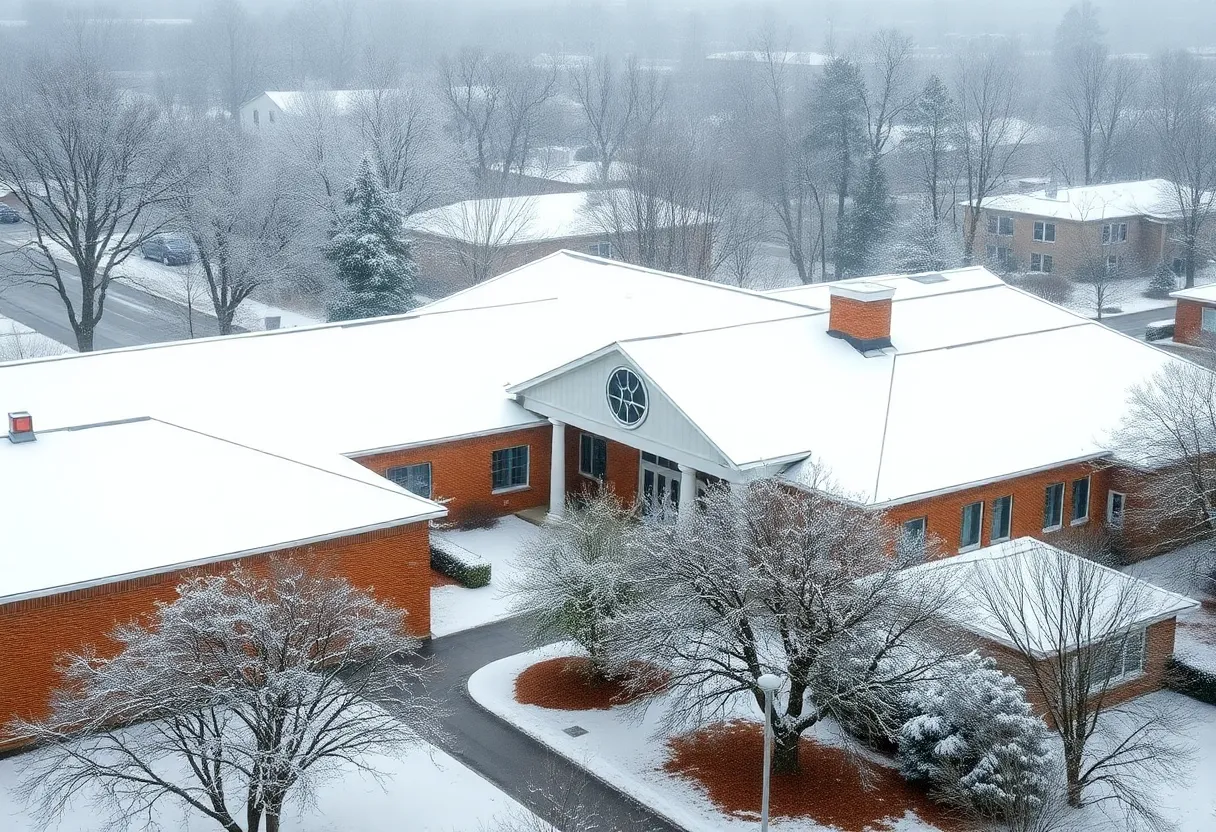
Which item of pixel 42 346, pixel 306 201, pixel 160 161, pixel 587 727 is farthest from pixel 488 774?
pixel 306 201

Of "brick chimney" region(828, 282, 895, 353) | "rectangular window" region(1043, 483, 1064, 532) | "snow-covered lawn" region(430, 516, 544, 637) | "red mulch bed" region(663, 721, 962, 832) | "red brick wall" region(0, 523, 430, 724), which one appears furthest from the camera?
"brick chimney" region(828, 282, 895, 353)

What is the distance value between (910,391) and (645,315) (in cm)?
939

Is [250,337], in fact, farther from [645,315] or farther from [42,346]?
[42,346]

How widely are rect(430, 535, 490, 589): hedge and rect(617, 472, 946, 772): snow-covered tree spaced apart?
843cm

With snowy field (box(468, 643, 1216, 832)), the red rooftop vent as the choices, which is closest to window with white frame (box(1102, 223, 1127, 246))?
snowy field (box(468, 643, 1216, 832))

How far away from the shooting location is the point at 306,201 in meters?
62.0

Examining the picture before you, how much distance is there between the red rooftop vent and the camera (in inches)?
1029

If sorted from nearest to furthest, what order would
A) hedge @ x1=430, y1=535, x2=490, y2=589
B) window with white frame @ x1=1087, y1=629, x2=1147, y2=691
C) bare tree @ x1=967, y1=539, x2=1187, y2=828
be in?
bare tree @ x1=967, y1=539, x2=1187, y2=828 < window with white frame @ x1=1087, y1=629, x2=1147, y2=691 < hedge @ x1=430, y1=535, x2=490, y2=589

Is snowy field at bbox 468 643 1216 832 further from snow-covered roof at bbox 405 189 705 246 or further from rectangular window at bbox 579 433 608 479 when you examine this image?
snow-covered roof at bbox 405 189 705 246

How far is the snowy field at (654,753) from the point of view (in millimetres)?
21734

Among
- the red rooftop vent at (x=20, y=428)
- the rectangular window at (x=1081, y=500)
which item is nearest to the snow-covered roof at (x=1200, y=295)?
the rectangular window at (x=1081, y=500)

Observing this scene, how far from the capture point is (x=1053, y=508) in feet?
107

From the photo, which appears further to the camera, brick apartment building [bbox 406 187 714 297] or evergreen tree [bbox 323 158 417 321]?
brick apartment building [bbox 406 187 714 297]

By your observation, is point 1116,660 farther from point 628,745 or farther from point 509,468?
point 509,468
